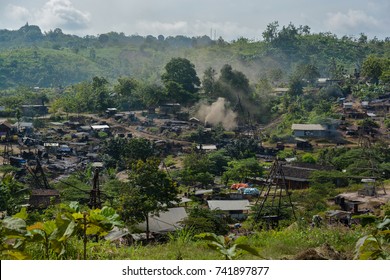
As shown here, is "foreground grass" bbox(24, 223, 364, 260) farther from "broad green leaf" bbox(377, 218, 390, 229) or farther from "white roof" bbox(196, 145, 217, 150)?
"white roof" bbox(196, 145, 217, 150)

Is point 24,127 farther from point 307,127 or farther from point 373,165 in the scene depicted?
point 373,165

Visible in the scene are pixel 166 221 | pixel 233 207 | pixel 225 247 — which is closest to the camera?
pixel 225 247

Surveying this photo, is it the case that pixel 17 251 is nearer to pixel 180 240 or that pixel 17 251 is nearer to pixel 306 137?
pixel 180 240

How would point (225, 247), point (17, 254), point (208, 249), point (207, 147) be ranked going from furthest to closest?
point (207, 147) < point (208, 249) < point (225, 247) < point (17, 254)

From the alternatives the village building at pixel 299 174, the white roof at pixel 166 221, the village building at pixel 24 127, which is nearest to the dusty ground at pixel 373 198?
the village building at pixel 299 174

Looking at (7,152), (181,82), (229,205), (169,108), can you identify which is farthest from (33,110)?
(229,205)
